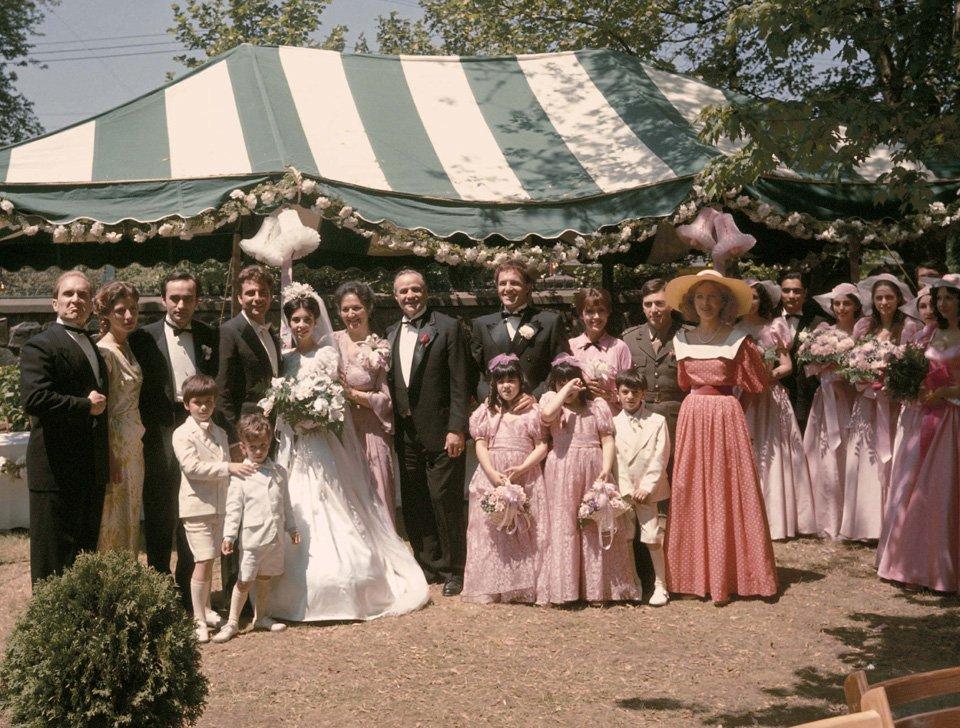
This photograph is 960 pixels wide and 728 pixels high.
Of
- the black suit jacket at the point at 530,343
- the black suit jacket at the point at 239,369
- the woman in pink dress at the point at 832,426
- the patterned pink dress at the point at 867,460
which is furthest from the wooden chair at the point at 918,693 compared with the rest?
the woman in pink dress at the point at 832,426

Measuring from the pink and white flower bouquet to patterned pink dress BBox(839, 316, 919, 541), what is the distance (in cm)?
274

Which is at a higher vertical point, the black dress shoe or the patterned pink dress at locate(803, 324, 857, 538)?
the patterned pink dress at locate(803, 324, 857, 538)

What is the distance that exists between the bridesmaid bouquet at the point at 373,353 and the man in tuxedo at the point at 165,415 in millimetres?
1061

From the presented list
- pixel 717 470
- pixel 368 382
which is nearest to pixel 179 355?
pixel 368 382

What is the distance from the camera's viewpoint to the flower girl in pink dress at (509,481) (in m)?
5.99

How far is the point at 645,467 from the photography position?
605 cm

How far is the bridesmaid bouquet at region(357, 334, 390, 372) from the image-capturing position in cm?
633

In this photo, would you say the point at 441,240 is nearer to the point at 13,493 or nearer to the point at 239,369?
the point at 239,369

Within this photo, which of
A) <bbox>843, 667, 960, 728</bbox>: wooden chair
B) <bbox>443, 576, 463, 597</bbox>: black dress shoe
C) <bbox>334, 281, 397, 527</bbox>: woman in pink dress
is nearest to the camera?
<bbox>843, 667, 960, 728</bbox>: wooden chair

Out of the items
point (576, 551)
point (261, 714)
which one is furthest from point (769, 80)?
point (261, 714)

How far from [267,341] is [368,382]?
0.75 meters

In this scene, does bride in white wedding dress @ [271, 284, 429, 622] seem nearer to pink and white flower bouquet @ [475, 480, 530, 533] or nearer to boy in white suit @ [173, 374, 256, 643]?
boy in white suit @ [173, 374, 256, 643]

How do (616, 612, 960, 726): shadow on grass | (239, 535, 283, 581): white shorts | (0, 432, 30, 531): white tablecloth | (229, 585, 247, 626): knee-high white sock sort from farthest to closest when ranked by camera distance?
(0, 432, 30, 531): white tablecloth, (229, 585, 247, 626): knee-high white sock, (239, 535, 283, 581): white shorts, (616, 612, 960, 726): shadow on grass

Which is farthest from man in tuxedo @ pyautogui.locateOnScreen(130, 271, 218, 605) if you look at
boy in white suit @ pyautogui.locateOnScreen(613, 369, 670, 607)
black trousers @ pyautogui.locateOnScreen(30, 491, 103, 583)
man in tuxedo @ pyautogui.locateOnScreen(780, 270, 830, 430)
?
man in tuxedo @ pyautogui.locateOnScreen(780, 270, 830, 430)
